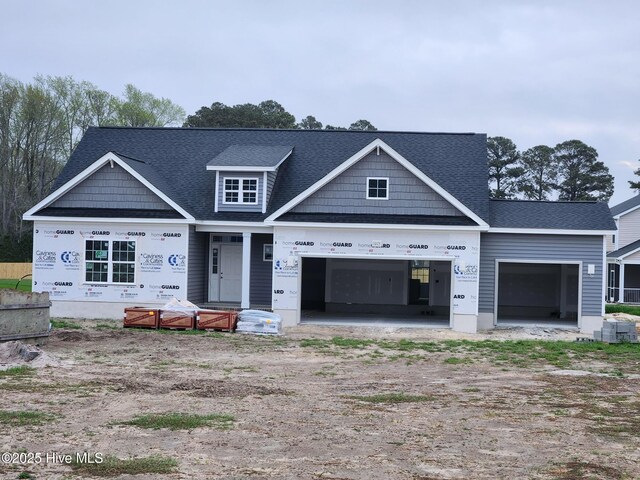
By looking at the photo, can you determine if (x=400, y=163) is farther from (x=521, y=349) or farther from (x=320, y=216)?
(x=521, y=349)

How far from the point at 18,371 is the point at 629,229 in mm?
38626

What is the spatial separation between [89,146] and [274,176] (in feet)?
26.8

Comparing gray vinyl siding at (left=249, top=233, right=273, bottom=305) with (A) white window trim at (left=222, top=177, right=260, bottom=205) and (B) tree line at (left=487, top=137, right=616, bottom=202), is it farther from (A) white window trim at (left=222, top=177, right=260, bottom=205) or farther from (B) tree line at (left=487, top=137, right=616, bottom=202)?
(B) tree line at (left=487, top=137, right=616, bottom=202)

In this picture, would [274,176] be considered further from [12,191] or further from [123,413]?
[12,191]

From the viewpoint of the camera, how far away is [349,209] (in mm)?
26031

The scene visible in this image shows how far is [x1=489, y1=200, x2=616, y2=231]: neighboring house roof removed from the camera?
25922 millimetres

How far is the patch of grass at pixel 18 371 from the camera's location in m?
14.8

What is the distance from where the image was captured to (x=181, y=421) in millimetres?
10969

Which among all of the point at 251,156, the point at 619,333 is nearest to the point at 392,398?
the point at 619,333

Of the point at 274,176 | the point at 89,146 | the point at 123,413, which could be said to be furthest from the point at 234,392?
the point at 89,146

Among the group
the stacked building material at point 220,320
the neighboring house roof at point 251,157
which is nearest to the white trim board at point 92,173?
the neighboring house roof at point 251,157

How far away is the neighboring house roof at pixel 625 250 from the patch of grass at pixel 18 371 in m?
34.5

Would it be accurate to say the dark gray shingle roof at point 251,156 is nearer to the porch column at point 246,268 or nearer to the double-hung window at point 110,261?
the porch column at point 246,268

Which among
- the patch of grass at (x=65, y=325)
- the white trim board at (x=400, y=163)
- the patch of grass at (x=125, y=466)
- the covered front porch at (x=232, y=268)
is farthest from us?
the covered front porch at (x=232, y=268)
